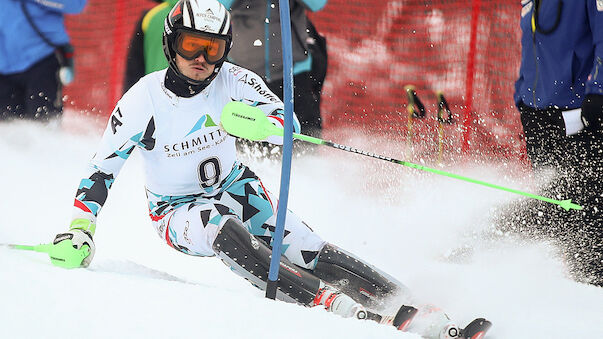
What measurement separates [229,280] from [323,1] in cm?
333

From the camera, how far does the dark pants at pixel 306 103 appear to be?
6.67 m

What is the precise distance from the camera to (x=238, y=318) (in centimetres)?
273

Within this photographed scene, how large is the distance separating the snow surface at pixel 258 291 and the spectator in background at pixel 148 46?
0.78m

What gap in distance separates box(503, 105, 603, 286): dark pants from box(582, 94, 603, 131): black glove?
0.07m

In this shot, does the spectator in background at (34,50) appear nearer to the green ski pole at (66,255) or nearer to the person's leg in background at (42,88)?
the person's leg in background at (42,88)

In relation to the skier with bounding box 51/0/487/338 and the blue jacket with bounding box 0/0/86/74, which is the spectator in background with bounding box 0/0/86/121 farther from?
the skier with bounding box 51/0/487/338

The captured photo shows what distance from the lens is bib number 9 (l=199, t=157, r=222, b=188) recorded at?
13.0 ft

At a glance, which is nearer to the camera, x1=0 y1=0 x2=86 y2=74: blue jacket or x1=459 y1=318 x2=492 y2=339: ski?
x1=459 y1=318 x2=492 y2=339: ski

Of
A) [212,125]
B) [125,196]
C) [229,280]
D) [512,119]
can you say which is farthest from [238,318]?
[512,119]

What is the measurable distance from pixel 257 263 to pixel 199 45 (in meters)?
1.08

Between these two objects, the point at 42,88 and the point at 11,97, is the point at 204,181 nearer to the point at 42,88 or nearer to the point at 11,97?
the point at 42,88

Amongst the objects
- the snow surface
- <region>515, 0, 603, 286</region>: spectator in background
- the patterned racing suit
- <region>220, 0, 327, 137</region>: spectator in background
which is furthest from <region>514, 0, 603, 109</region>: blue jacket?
<region>220, 0, 327, 137</region>: spectator in background

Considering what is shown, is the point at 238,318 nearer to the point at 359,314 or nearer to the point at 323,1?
the point at 359,314

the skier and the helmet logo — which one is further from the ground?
the helmet logo
